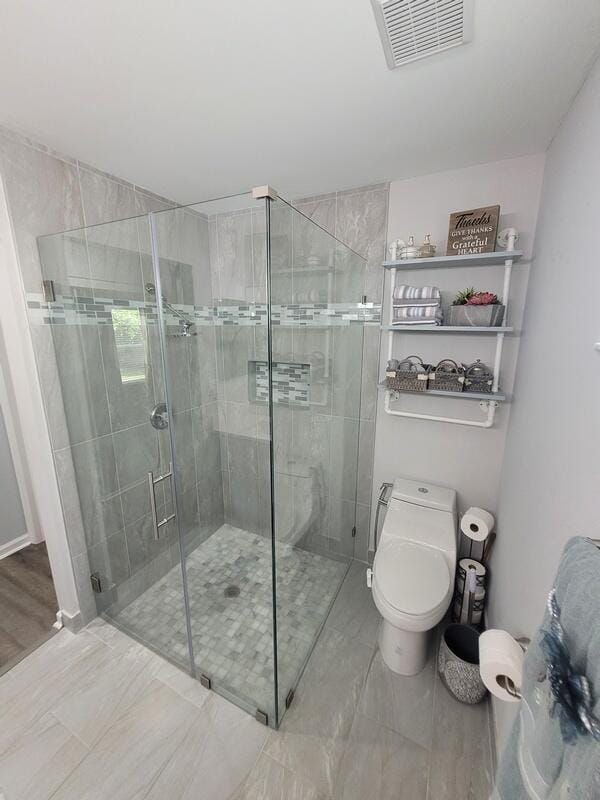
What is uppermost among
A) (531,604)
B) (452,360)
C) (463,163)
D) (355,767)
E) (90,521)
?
(463,163)

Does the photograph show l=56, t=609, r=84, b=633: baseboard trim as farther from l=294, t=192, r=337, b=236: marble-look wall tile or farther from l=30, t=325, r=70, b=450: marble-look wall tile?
l=294, t=192, r=337, b=236: marble-look wall tile

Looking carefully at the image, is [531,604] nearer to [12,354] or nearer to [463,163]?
[463,163]

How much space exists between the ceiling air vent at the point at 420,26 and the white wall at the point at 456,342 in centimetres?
83

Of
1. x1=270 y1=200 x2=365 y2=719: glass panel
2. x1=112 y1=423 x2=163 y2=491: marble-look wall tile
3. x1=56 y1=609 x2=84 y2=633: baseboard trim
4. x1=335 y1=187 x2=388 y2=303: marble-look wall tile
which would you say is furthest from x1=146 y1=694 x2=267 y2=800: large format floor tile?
x1=335 y1=187 x2=388 y2=303: marble-look wall tile

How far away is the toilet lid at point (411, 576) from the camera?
4.63ft

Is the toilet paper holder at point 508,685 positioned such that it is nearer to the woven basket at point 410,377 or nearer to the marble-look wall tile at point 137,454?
the woven basket at point 410,377

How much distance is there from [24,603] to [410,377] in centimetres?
255

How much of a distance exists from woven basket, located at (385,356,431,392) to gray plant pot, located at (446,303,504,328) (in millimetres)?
281

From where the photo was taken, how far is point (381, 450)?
6.76 ft

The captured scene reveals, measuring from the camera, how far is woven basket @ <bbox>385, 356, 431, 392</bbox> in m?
1.72

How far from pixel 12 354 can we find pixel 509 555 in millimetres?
2315

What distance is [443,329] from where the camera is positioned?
5.29 ft

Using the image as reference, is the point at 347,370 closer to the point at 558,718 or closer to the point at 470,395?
the point at 470,395

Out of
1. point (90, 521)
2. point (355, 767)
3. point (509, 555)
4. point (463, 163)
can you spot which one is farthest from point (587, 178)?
point (90, 521)
